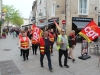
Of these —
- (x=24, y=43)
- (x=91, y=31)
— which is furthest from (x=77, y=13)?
(x=24, y=43)

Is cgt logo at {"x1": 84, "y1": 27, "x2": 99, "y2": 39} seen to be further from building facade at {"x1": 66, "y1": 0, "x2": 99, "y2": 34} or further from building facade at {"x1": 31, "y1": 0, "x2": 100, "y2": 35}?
building facade at {"x1": 66, "y1": 0, "x2": 99, "y2": 34}

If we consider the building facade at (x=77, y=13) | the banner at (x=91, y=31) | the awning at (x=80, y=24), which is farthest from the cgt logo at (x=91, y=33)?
the building facade at (x=77, y=13)

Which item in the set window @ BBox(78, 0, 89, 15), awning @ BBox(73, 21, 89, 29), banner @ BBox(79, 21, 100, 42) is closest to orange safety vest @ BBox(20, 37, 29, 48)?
banner @ BBox(79, 21, 100, 42)

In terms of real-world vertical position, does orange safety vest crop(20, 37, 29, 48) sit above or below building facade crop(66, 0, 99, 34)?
below

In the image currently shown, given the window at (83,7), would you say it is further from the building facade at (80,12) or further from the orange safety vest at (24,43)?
the orange safety vest at (24,43)

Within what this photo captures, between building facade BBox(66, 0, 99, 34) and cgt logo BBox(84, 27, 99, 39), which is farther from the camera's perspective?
building facade BBox(66, 0, 99, 34)

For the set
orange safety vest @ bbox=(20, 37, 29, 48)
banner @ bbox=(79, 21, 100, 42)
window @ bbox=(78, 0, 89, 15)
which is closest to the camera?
banner @ bbox=(79, 21, 100, 42)

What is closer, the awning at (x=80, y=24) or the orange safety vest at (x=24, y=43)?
the orange safety vest at (x=24, y=43)

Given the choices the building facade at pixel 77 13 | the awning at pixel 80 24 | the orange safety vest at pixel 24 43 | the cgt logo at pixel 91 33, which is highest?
the building facade at pixel 77 13

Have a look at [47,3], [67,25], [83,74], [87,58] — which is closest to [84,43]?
[87,58]

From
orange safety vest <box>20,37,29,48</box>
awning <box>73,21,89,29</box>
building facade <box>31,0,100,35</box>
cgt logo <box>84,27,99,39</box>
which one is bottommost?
orange safety vest <box>20,37,29,48</box>

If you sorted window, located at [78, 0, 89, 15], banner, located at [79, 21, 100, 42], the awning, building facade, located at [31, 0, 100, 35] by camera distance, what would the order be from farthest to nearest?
window, located at [78, 0, 89, 15], building facade, located at [31, 0, 100, 35], the awning, banner, located at [79, 21, 100, 42]

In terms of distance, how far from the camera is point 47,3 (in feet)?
98.2

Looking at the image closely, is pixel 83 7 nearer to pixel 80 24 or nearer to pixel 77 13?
pixel 77 13
